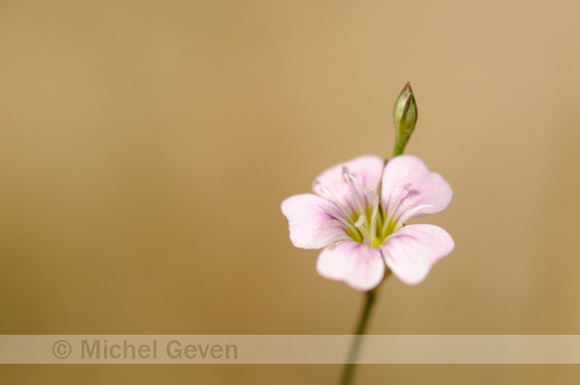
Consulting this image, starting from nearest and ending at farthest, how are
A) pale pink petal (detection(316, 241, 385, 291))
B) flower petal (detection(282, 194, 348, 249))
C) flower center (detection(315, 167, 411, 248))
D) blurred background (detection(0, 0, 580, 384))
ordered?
1. pale pink petal (detection(316, 241, 385, 291))
2. flower petal (detection(282, 194, 348, 249))
3. flower center (detection(315, 167, 411, 248))
4. blurred background (detection(0, 0, 580, 384))

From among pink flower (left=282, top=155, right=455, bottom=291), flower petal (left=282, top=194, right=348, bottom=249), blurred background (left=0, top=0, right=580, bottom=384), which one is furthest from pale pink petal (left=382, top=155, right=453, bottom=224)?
blurred background (left=0, top=0, right=580, bottom=384)

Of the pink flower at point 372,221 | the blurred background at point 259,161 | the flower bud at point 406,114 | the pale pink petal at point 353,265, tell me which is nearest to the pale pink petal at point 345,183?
the pink flower at point 372,221

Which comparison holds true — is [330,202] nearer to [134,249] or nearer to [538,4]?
[134,249]

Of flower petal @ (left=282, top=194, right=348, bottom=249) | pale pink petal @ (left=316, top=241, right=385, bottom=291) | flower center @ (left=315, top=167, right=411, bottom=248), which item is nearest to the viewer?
pale pink petal @ (left=316, top=241, right=385, bottom=291)

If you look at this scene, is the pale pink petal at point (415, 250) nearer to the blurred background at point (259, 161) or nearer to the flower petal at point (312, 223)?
the flower petal at point (312, 223)

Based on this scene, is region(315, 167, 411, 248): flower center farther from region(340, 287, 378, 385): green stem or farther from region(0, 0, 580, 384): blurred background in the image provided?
region(0, 0, 580, 384): blurred background

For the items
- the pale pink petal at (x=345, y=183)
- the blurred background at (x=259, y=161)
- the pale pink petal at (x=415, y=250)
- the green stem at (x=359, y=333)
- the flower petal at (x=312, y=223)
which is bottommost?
the green stem at (x=359, y=333)
